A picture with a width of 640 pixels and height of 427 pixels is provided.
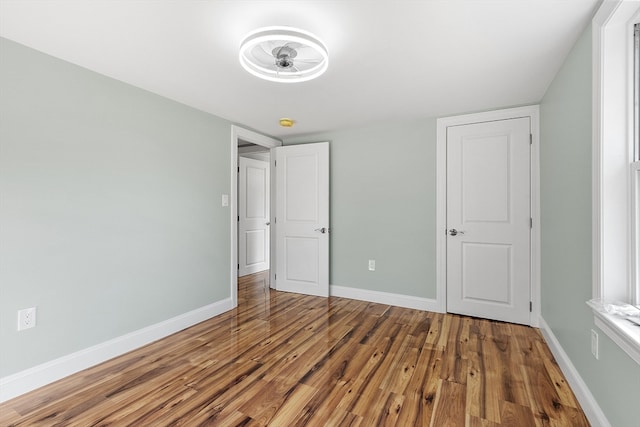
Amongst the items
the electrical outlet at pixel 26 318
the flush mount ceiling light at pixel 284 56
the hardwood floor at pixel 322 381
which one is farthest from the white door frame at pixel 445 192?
the electrical outlet at pixel 26 318

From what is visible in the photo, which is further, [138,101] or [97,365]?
[138,101]

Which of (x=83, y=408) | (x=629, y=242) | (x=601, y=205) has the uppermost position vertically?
(x=601, y=205)

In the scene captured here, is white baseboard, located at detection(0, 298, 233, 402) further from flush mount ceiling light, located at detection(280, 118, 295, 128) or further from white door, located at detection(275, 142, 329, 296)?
flush mount ceiling light, located at detection(280, 118, 295, 128)

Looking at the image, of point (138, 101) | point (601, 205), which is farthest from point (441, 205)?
point (138, 101)

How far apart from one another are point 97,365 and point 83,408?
0.54m

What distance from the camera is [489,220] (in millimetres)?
3068

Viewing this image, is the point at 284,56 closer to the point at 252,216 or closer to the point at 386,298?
the point at 386,298

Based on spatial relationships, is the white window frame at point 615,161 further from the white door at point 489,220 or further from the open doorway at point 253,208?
the open doorway at point 253,208

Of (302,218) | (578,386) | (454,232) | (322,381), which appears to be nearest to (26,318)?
(322,381)

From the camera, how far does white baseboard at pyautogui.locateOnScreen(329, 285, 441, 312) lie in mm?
3354

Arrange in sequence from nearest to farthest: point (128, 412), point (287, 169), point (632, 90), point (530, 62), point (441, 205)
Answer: point (632, 90)
point (128, 412)
point (530, 62)
point (441, 205)
point (287, 169)

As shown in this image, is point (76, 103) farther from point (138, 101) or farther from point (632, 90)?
point (632, 90)

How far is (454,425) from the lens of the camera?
158 centimetres

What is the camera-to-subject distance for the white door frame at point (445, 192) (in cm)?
285
